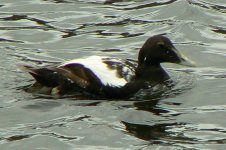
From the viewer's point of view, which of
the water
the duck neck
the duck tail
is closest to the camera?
the water

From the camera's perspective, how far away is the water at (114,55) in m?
12.4

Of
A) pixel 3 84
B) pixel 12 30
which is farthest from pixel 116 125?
pixel 12 30

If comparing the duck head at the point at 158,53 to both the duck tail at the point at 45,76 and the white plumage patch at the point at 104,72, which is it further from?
the duck tail at the point at 45,76

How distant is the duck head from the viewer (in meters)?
14.3

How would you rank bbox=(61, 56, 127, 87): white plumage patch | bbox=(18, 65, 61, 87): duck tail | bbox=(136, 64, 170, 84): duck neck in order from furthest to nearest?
bbox=(136, 64, 170, 84): duck neck → bbox=(18, 65, 61, 87): duck tail → bbox=(61, 56, 127, 87): white plumage patch

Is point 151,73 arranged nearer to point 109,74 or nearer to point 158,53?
point 158,53

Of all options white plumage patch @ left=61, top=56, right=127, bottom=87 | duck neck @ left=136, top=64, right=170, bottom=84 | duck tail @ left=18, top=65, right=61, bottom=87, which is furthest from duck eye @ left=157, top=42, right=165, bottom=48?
duck tail @ left=18, top=65, right=61, bottom=87

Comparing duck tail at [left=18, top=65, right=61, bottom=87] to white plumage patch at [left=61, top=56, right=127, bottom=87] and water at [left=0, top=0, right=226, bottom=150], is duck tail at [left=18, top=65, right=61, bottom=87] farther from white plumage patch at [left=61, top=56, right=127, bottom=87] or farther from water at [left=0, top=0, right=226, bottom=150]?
white plumage patch at [left=61, top=56, right=127, bottom=87]

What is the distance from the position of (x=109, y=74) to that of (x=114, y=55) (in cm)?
226

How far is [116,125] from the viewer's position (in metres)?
13.0

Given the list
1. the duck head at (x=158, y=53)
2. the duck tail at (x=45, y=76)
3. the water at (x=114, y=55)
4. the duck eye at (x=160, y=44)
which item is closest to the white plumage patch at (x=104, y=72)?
the water at (x=114, y=55)

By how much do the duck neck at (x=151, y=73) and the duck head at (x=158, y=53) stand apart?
0.06 m

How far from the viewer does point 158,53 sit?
14.4 metres

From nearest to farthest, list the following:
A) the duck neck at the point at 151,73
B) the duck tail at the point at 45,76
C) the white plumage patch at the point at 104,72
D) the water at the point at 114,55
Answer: the water at the point at 114,55 → the white plumage patch at the point at 104,72 → the duck tail at the point at 45,76 → the duck neck at the point at 151,73
